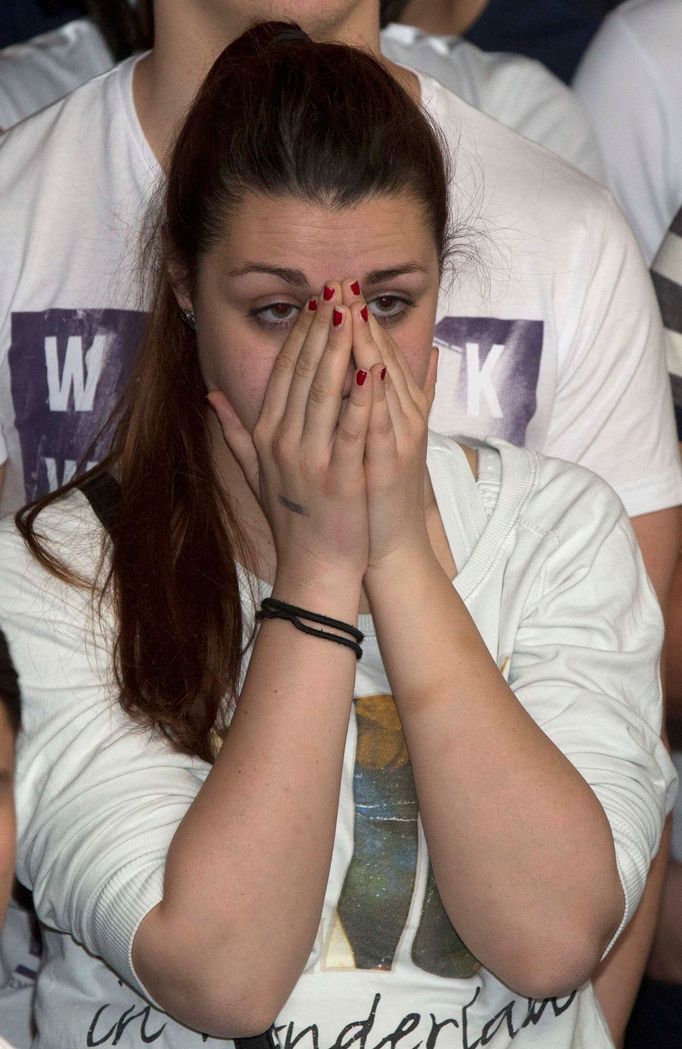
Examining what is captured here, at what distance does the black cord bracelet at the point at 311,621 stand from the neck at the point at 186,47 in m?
0.60

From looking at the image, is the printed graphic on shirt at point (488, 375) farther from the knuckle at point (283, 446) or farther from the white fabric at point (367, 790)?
the knuckle at point (283, 446)

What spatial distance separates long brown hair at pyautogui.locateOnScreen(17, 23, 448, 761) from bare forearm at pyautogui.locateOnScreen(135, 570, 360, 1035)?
0.10m

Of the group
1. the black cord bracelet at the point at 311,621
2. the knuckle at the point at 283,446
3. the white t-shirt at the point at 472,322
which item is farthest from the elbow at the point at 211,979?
the white t-shirt at the point at 472,322

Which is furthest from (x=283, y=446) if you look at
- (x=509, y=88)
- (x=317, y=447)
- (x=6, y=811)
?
(x=509, y=88)

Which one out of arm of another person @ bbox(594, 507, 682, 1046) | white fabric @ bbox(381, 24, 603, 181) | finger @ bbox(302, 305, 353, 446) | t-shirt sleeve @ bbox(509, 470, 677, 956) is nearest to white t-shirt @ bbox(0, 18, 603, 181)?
white fabric @ bbox(381, 24, 603, 181)

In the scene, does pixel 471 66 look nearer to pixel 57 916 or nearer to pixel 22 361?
pixel 22 361

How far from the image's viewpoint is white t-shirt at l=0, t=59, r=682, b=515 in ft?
4.64

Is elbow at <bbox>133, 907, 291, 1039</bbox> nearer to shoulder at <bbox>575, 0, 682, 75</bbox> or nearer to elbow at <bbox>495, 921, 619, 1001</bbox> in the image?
elbow at <bbox>495, 921, 619, 1001</bbox>

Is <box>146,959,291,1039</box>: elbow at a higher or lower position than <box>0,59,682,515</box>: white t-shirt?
lower

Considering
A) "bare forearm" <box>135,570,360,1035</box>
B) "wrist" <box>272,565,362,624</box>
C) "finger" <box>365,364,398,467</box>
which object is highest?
"finger" <box>365,364,398,467</box>

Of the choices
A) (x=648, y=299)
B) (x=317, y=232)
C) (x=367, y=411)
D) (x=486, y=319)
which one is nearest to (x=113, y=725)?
(x=367, y=411)

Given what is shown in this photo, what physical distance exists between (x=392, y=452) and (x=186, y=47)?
2.08 feet

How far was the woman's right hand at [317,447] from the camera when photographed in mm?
1036

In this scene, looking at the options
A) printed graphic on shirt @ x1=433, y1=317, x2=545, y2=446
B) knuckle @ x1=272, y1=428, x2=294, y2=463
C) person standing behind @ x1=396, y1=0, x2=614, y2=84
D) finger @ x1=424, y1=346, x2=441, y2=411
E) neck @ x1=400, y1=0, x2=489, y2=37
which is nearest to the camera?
knuckle @ x1=272, y1=428, x2=294, y2=463
